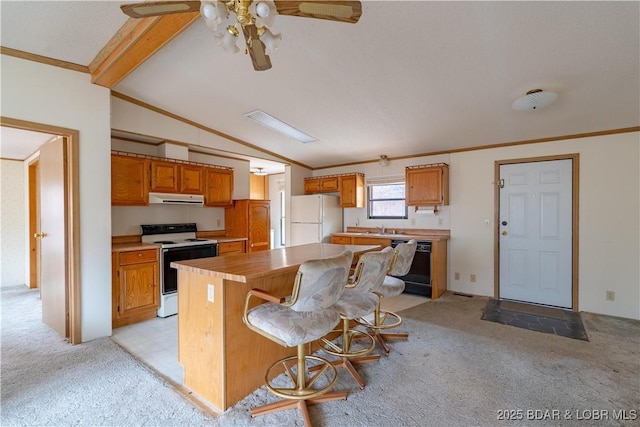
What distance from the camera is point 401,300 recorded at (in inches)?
165

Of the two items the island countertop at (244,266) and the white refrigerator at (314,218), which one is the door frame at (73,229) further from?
the white refrigerator at (314,218)

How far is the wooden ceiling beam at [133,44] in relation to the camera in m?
2.12

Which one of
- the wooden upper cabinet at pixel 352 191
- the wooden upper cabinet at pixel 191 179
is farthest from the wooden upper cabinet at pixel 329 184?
the wooden upper cabinet at pixel 191 179

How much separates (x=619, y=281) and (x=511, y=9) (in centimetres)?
351

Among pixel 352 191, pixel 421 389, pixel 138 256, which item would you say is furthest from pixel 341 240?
pixel 421 389

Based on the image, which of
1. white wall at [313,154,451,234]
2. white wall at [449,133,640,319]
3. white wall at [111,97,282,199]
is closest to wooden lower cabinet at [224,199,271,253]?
white wall at [111,97,282,199]

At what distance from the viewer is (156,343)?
282 cm

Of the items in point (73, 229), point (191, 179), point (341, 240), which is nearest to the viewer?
point (73, 229)

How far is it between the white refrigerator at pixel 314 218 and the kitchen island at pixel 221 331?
3229 millimetres

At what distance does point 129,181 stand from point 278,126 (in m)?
2.02

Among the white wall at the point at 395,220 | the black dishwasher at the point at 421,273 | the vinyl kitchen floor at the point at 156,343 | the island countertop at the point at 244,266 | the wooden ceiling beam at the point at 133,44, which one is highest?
the wooden ceiling beam at the point at 133,44

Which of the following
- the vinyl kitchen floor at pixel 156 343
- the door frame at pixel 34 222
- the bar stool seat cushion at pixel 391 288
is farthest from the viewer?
the door frame at pixel 34 222

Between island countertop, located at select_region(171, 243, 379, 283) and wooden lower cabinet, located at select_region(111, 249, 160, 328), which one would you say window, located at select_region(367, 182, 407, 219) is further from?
wooden lower cabinet, located at select_region(111, 249, 160, 328)

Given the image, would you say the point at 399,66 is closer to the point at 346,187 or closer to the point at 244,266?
the point at 244,266
